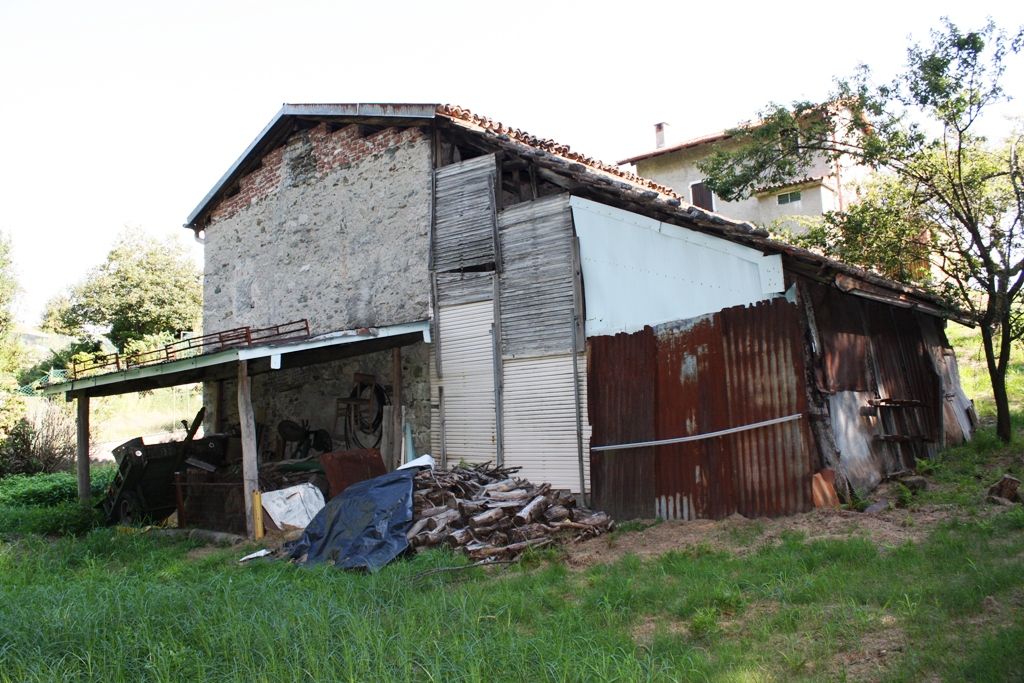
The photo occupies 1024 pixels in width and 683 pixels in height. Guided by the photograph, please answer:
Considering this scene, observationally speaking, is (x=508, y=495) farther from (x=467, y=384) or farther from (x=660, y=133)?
(x=660, y=133)

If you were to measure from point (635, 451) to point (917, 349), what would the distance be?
532 cm

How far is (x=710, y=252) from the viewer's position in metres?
8.62

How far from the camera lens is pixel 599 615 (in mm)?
5484

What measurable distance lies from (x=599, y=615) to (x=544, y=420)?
4.66 metres

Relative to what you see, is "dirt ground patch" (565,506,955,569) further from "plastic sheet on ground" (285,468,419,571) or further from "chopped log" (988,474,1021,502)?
"plastic sheet on ground" (285,468,419,571)

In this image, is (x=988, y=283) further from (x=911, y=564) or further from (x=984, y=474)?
(x=911, y=564)

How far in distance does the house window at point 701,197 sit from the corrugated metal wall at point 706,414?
49.5 ft

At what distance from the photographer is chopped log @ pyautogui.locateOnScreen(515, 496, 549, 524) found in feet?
27.1

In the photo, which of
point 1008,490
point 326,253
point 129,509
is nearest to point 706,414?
point 1008,490

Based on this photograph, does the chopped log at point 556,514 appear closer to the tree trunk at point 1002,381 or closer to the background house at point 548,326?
the background house at point 548,326

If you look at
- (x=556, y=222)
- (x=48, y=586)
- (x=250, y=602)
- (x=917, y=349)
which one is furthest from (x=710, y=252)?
(x=48, y=586)

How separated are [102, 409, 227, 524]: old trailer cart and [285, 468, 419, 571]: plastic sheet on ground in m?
3.96

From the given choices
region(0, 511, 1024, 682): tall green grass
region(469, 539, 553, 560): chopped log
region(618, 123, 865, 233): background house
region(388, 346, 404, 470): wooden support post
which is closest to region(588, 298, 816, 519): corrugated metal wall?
region(0, 511, 1024, 682): tall green grass

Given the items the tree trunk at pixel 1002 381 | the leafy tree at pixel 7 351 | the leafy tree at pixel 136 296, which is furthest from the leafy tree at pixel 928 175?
the leafy tree at pixel 136 296
